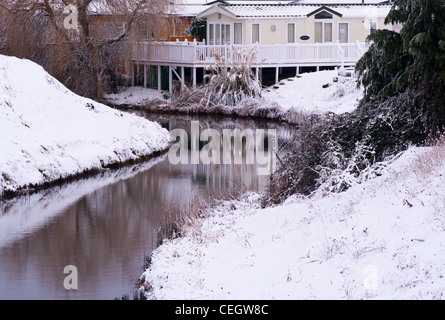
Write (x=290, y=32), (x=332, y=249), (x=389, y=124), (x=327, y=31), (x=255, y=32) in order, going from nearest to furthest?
(x=332, y=249) → (x=389, y=124) → (x=255, y=32) → (x=290, y=32) → (x=327, y=31)

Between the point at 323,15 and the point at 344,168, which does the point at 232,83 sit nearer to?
the point at 323,15

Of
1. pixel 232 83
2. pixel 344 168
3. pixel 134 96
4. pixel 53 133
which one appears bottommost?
pixel 344 168

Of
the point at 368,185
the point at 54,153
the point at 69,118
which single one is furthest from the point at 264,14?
the point at 368,185

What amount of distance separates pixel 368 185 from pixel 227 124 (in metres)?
19.7

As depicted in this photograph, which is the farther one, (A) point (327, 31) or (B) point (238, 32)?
(A) point (327, 31)

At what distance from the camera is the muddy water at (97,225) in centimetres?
1127

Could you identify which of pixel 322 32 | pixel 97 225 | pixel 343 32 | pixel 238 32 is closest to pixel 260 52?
pixel 238 32

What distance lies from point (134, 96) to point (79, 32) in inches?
185

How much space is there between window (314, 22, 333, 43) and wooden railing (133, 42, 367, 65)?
1925 millimetres

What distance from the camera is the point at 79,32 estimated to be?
36.2 m

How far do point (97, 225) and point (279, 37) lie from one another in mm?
27788

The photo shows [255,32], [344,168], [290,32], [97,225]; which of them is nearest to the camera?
[344,168]

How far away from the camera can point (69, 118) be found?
23.4 meters

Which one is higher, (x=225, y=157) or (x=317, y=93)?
(x=317, y=93)
